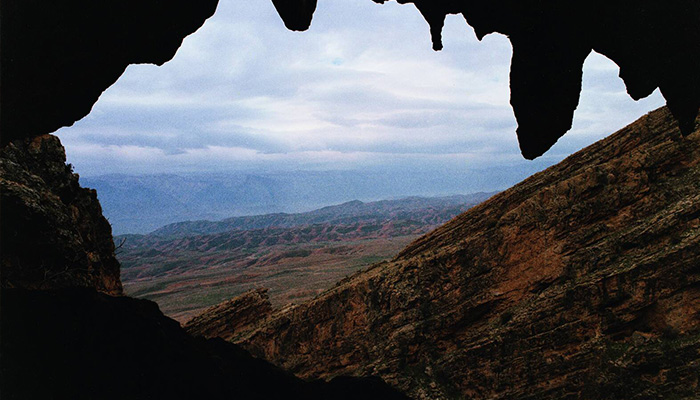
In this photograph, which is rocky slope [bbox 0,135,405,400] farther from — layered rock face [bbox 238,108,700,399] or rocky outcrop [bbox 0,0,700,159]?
rocky outcrop [bbox 0,0,700,159]

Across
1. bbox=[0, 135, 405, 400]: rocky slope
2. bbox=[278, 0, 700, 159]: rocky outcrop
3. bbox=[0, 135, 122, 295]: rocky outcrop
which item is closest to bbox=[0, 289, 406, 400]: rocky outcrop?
bbox=[0, 135, 405, 400]: rocky slope

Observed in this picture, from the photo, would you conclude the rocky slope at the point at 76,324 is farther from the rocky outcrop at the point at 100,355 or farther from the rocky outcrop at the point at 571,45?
the rocky outcrop at the point at 571,45

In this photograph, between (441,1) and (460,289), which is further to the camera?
(460,289)

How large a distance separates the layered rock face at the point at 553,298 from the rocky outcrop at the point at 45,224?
62.9 feet

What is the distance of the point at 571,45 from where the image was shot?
1391 centimetres

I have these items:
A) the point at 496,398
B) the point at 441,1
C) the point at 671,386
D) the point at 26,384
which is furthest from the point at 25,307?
the point at 671,386

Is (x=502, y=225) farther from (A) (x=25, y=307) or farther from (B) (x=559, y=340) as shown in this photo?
(A) (x=25, y=307)

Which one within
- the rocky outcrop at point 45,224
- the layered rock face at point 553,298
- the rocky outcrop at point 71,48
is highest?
the rocky outcrop at point 71,48

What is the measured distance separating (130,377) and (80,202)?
47.4 ft

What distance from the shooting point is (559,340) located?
21.7 meters

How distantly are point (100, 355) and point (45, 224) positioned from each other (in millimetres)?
8484

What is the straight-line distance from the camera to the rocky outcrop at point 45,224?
1538 centimetres

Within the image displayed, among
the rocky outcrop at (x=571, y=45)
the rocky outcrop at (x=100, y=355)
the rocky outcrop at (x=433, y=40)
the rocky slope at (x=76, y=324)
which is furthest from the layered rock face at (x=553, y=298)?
the rocky outcrop at (x=433, y=40)

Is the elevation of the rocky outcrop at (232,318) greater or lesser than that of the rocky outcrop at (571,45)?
lesser
